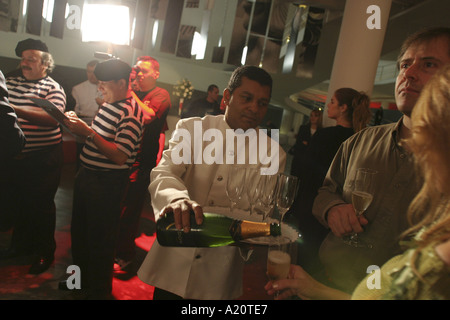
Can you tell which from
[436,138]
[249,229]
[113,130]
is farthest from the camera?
[113,130]

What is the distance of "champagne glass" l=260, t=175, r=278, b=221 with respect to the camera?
50.1 inches

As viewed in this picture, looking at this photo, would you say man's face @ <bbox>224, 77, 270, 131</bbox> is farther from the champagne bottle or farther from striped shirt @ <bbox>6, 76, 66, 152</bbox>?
striped shirt @ <bbox>6, 76, 66, 152</bbox>

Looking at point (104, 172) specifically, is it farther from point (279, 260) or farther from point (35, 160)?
point (279, 260)

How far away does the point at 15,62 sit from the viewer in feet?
20.5

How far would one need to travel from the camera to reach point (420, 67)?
4.34ft

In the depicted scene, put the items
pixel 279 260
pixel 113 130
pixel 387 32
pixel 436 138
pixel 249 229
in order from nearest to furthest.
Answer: pixel 436 138 < pixel 279 260 < pixel 249 229 < pixel 113 130 < pixel 387 32

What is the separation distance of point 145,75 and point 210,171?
2.15 metres

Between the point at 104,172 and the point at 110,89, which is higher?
the point at 110,89

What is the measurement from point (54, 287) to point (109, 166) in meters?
1.03

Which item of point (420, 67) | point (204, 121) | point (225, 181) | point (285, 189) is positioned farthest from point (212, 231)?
point (420, 67)

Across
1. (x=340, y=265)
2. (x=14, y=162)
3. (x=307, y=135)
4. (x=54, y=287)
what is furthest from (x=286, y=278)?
(x=307, y=135)

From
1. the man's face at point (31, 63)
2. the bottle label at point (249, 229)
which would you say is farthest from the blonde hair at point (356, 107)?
the man's face at point (31, 63)

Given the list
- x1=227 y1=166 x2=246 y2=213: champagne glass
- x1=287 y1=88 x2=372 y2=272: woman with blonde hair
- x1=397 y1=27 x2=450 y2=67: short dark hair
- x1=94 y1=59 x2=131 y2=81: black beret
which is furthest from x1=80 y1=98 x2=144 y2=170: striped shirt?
x1=397 y1=27 x2=450 y2=67: short dark hair

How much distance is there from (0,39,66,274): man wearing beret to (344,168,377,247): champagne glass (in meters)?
2.34
